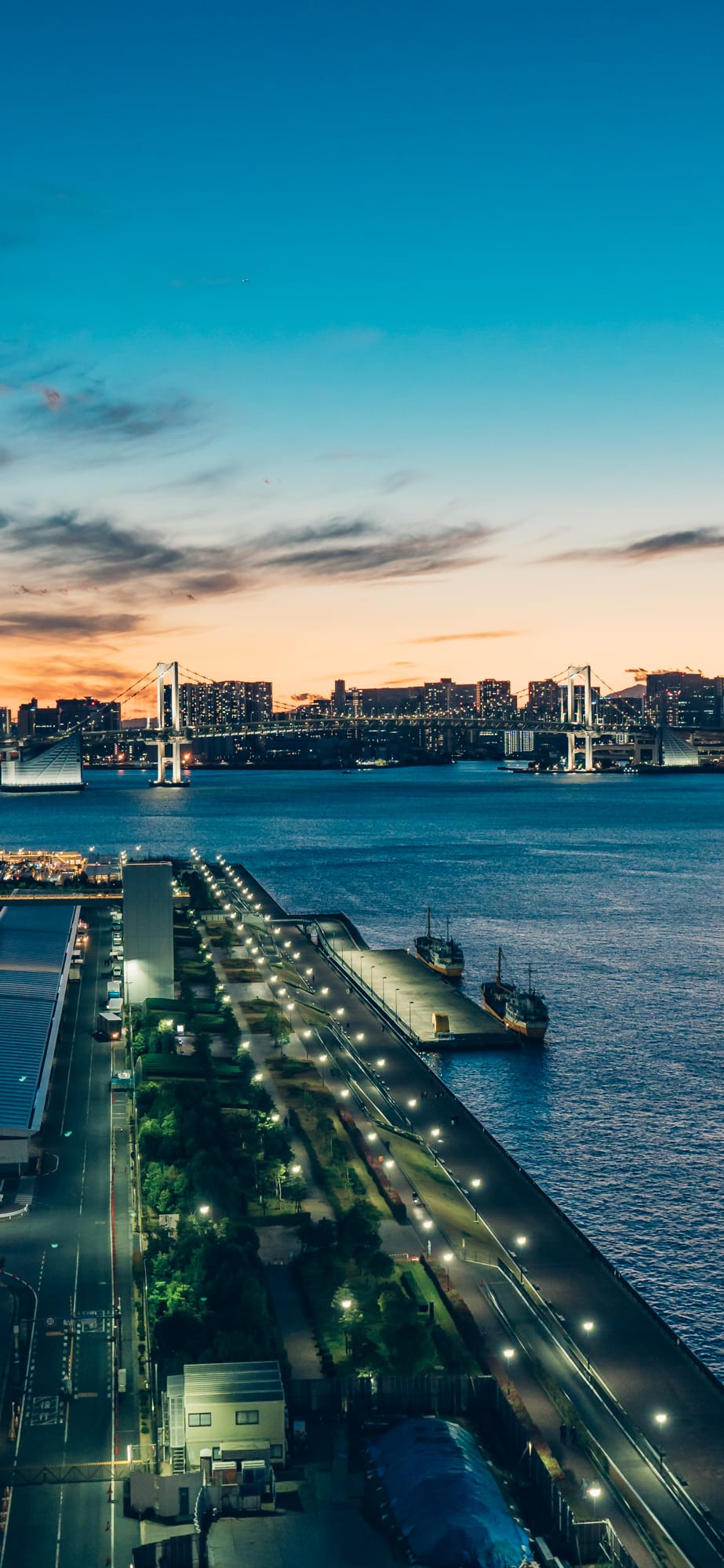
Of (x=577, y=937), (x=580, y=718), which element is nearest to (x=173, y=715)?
(x=580, y=718)

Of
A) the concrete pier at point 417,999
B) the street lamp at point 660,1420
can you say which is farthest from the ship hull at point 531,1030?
the street lamp at point 660,1420

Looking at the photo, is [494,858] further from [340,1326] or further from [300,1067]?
[340,1326]

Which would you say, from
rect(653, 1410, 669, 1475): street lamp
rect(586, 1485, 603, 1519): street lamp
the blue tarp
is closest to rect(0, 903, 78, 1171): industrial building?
the blue tarp

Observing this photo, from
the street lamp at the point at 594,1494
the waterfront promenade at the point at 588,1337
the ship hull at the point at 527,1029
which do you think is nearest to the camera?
the street lamp at the point at 594,1494

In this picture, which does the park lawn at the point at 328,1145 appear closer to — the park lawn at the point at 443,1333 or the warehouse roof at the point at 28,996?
the park lawn at the point at 443,1333

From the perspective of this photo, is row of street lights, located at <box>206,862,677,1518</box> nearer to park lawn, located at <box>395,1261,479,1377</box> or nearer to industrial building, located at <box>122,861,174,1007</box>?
park lawn, located at <box>395,1261,479,1377</box>

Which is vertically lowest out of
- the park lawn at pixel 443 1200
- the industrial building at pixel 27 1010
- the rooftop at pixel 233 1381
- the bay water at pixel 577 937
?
the bay water at pixel 577 937
